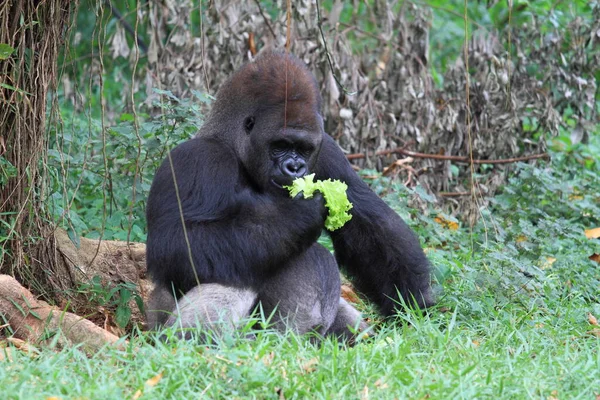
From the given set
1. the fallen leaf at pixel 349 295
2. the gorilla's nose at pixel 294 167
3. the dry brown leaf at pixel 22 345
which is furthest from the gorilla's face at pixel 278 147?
the fallen leaf at pixel 349 295

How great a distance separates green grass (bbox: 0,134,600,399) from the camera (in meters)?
2.95

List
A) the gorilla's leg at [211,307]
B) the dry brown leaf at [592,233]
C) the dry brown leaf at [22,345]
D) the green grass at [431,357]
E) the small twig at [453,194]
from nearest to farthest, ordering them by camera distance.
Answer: the green grass at [431,357] < the dry brown leaf at [22,345] < the gorilla's leg at [211,307] < the dry brown leaf at [592,233] < the small twig at [453,194]

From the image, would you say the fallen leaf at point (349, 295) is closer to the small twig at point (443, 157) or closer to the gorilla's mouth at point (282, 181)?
the gorilla's mouth at point (282, 181)

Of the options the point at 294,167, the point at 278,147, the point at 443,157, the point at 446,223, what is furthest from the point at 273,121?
the point at 443,157

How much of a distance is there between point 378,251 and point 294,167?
33.9 inches

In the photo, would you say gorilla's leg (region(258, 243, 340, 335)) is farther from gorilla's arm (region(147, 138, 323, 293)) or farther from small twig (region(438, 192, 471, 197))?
small twig (region(438, 192, 471, 197))

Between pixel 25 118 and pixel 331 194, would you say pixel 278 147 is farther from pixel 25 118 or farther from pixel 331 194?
pixel 25 118

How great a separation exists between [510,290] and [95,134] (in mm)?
3392

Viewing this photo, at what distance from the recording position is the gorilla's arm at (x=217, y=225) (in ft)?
12.9

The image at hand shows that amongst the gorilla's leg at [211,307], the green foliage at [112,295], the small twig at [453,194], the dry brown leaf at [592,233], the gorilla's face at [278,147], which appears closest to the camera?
the gorilla's leg at [211,307]

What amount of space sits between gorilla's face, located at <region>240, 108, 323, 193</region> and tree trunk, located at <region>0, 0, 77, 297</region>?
1060 mm

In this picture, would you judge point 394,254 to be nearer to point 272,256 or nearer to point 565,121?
point 272,256

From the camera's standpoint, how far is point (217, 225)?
156 inches

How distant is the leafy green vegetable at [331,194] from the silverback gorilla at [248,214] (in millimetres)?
43
